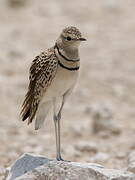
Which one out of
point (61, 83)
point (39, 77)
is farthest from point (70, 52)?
point (39, 77)

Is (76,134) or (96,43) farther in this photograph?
(96,43)

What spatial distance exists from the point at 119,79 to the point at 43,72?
498cm

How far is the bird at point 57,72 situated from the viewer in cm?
551

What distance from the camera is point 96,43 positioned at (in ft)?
41.0

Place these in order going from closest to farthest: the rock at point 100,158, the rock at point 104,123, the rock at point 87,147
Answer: the rock at point 100,158 < the rock at point 87,147 < the rock at point 104,123

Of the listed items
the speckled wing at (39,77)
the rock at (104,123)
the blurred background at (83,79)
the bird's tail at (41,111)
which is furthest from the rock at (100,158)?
the speckled wing at (39,77)

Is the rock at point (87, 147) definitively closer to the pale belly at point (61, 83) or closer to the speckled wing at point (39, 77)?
the speckled wing at point (39, 77)

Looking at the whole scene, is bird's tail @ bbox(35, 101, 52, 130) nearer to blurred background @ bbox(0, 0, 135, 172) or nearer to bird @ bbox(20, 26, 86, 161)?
bird @ bbox(20, 26, 86, 161)

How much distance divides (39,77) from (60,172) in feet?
3.18

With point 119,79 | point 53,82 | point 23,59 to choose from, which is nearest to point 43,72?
point 53,82

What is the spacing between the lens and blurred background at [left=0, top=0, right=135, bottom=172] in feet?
25.9

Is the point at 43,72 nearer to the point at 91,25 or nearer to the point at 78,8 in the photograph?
the point at 91,25

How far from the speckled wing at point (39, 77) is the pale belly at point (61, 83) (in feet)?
0.12

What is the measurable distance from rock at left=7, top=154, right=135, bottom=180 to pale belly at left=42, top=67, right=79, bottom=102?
23.4 inches
